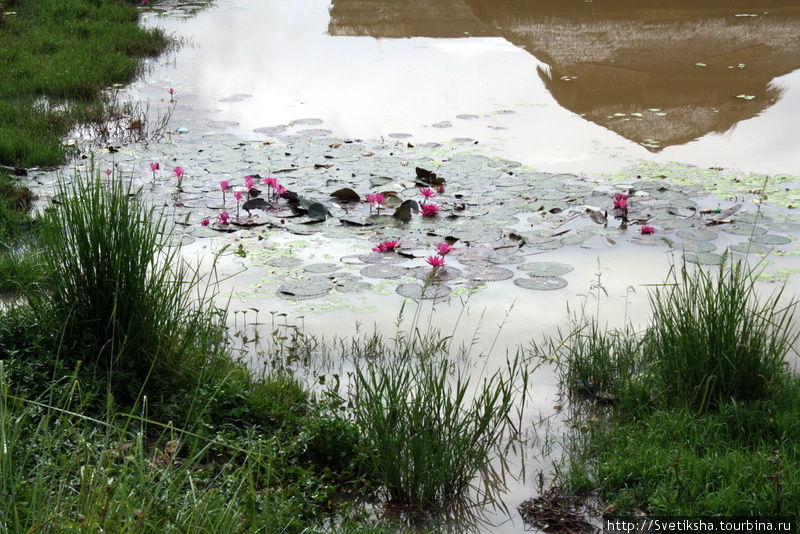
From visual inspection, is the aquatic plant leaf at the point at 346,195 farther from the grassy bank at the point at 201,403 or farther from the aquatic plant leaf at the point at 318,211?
the grassy bank at the point at 201,403

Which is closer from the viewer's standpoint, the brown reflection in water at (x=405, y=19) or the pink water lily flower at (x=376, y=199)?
the pink water lily flower at (x=376, y=199)

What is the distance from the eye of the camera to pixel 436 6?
1315cm

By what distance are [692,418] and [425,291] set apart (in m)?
1.65

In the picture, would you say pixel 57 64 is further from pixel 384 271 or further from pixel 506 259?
pixel 506 259

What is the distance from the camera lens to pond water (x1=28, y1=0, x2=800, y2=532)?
4.29 m

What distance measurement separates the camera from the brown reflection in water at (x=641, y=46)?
776 centimetres

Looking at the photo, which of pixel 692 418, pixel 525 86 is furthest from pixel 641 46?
pixel 692 418

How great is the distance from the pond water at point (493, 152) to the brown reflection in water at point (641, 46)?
0.15 ft

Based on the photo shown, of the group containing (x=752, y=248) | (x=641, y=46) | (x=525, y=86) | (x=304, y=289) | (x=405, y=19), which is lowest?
(x=304, y=289)

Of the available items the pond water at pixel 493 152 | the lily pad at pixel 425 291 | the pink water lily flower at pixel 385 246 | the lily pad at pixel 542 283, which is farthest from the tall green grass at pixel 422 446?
the pink water lily flower at pixel 385 246

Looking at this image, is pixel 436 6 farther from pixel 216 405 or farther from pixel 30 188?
pixel 216 405

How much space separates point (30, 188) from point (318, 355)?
303cm

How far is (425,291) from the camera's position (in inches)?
166

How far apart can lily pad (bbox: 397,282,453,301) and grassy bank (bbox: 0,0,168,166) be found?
10.9 ft
